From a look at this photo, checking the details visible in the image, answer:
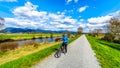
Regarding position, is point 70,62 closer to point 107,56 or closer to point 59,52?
point 59,52

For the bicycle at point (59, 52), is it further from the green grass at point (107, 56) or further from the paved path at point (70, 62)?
the green grass at point (107, 56)

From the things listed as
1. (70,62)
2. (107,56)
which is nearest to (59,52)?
(70,62)

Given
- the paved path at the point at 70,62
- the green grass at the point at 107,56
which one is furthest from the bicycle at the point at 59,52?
the green grass at the point at 107,56

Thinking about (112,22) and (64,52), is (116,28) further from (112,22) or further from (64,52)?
(64,52)

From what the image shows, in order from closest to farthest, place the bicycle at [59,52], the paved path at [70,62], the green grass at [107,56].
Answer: the paved path at [70,62] → the green grass at [107,56] → the bicycle at [59,52]

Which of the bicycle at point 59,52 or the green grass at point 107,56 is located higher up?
the bicycle at point 59,52

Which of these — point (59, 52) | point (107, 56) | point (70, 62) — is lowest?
point (107, 56)

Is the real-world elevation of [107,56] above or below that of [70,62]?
below

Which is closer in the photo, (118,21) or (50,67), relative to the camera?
(50,67)

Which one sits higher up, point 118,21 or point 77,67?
point 118,21

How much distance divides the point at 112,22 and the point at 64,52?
43.7 metres

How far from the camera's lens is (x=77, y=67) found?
35.0 feet

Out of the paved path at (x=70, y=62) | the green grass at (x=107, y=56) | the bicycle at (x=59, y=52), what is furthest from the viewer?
the bicycle at (x=59, y=52)

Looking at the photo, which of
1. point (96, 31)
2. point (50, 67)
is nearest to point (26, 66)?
point (50, 67)
